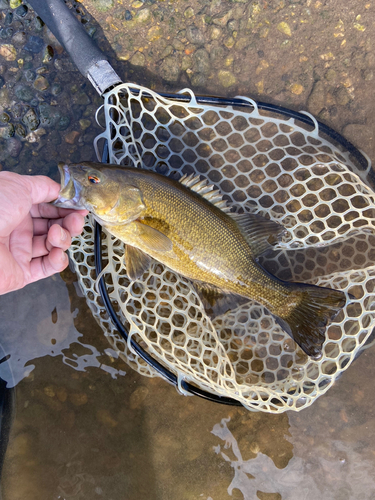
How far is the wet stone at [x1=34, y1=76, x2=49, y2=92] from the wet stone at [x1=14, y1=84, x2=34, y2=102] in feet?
0.30

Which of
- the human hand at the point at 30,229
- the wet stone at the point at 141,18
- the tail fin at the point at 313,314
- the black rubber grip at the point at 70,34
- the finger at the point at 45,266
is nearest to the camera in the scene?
the human hand at the point at 30,229

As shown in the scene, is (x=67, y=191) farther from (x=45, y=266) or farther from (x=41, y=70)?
(x=41, y=70)

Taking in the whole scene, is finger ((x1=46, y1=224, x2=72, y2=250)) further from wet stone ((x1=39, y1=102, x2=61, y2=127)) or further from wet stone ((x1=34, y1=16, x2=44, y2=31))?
wet stone ((x1=34, y1=16, x2=44, y2=31))

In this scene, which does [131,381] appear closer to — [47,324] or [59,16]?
[47,324]

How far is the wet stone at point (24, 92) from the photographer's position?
12.7 ft

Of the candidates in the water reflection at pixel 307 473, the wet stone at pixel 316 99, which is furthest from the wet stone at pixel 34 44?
the water reflection at pixel 307 473

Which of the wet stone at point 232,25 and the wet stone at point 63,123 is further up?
the wet stone at point 63,123

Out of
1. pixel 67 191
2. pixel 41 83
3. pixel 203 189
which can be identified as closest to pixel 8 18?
pixel 41 83

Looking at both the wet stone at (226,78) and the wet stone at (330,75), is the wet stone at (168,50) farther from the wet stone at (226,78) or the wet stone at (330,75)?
the wet stone at (330,75)

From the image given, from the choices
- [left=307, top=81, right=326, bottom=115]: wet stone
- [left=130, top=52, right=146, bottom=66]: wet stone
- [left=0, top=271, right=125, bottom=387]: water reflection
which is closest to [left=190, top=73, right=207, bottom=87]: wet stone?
[left=130, top=52, right=146, bottom=66]: wet stone

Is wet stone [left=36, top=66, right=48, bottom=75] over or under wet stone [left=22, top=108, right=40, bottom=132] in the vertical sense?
over

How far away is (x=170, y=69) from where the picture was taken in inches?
154

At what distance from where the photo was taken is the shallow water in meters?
3.69

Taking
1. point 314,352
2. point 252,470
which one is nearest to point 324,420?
point 252,470
